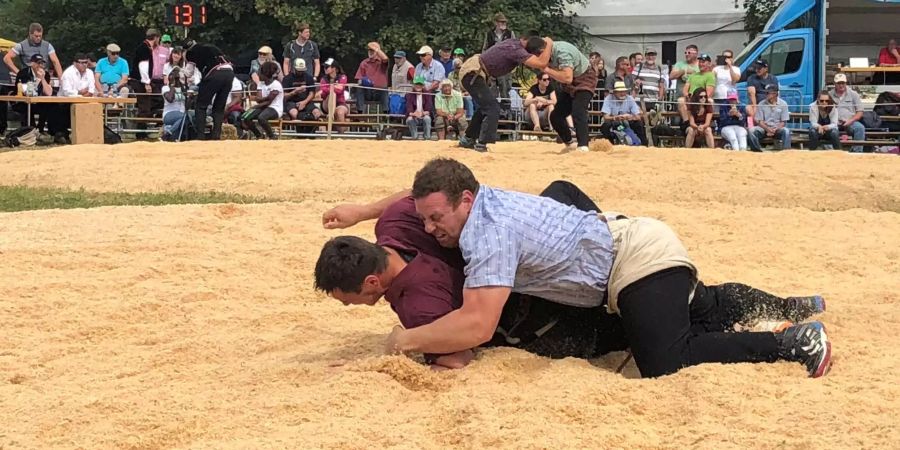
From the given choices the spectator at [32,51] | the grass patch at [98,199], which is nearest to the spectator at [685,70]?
the grass patch at [98,199]

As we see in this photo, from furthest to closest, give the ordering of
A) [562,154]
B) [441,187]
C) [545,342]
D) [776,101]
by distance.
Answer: [776,101] < [562,154] < [545,342] < [441,187]

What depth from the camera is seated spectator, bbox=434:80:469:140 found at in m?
18.2

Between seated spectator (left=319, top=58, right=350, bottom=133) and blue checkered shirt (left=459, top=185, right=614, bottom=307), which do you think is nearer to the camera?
blue checkered shirt (left=459, top=185, right=614, bottom=307)

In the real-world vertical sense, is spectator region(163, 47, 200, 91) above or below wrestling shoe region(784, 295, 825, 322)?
above

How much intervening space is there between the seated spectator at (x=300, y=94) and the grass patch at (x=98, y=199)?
7.36m

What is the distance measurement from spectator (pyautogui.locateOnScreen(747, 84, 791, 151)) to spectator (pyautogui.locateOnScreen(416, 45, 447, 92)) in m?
5.14

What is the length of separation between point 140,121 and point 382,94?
446 cm

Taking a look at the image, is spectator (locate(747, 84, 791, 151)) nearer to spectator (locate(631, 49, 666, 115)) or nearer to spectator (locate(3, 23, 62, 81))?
spectator (locate(631, 49, 666, 115))

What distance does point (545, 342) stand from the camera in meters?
5.09

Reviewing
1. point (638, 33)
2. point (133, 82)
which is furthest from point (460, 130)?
point (638, 33)

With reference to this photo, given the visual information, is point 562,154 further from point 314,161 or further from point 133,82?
point 133,82

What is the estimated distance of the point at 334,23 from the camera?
26297mm

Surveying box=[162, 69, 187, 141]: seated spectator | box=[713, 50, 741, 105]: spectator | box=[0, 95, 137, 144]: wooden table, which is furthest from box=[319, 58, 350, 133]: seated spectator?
box=[713, 50, 741, 105]: spectator

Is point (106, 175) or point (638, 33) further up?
point (638, 33)
